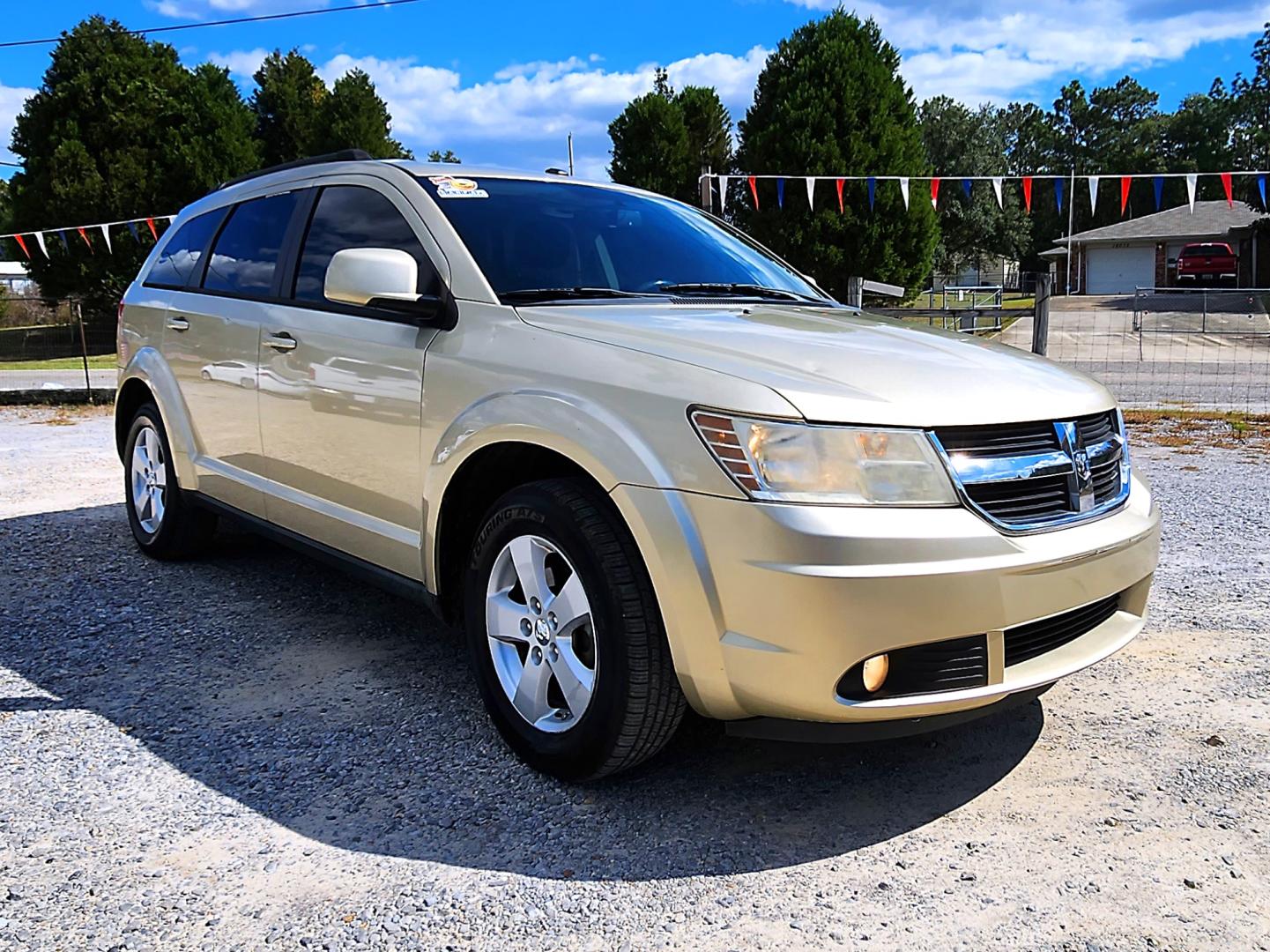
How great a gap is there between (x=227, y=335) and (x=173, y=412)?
757 mm

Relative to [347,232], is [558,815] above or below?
below

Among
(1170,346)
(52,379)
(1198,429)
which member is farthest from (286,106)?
(1198,429)

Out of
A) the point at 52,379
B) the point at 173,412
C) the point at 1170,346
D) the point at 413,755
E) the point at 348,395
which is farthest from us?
the point at 1170,346

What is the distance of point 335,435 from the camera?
11.9ft

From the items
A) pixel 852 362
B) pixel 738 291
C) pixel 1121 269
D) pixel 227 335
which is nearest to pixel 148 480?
pixel 227 335

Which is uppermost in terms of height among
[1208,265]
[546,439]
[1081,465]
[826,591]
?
[1208,265]

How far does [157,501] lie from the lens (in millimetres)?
5207

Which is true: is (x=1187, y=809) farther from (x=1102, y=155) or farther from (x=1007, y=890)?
(x=1102, y=155)

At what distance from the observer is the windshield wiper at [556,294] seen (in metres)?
3.23

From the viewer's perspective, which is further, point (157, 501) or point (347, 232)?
point (157, 501)

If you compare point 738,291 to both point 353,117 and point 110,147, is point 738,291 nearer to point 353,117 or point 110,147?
point 110,147

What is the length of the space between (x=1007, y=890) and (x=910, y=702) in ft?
1.52

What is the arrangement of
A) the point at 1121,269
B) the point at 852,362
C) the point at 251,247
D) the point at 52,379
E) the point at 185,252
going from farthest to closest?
the point at 1121,269, the point at 52,379, the point at 185,252, the point at 251,247, the point at 852,362

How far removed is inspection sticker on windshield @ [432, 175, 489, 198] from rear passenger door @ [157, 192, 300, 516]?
835 mm
